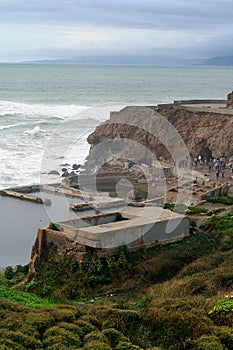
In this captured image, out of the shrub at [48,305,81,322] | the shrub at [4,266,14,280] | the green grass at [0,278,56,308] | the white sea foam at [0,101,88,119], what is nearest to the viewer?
the shrub at [48,305,81,322]

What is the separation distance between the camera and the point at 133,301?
524 inches

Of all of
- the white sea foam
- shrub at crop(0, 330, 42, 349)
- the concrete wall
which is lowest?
the concrete wall

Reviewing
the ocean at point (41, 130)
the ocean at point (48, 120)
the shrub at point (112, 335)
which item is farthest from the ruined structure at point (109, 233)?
the ocean at point (48, 120)

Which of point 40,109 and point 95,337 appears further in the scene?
point 40,109

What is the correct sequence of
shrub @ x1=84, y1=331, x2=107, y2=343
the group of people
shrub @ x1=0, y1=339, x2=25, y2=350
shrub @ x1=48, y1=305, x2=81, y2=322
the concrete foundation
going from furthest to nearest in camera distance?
the group of people → the concrete foundation → shrub @ x1=48, y1=305, x2=81, y2=322 → shrub @ x1=84, y1=331, x2=107, y2=343 → shrub @ x1=0, y1=339, x2=25, y2=350

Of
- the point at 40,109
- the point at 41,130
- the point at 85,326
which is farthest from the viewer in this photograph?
the point at 40,109

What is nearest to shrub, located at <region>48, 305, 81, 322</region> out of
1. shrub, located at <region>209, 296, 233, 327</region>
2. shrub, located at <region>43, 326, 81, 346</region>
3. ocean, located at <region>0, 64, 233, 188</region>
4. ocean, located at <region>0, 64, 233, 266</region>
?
shrub, located at <region>43, 326, 81, 346</region>

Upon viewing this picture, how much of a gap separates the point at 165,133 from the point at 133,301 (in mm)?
33696

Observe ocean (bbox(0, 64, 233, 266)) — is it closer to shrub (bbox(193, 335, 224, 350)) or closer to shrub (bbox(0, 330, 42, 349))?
shrub (bbox(0, 330, 42, 349))

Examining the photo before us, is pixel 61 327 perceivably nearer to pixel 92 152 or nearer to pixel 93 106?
pixel 92 152

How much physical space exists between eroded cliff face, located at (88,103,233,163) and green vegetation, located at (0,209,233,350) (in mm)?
24060

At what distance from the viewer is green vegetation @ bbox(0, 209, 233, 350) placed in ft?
29.6

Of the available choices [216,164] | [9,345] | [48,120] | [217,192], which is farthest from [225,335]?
[48,120]

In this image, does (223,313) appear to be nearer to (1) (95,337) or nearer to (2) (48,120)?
(1) (95,337)
